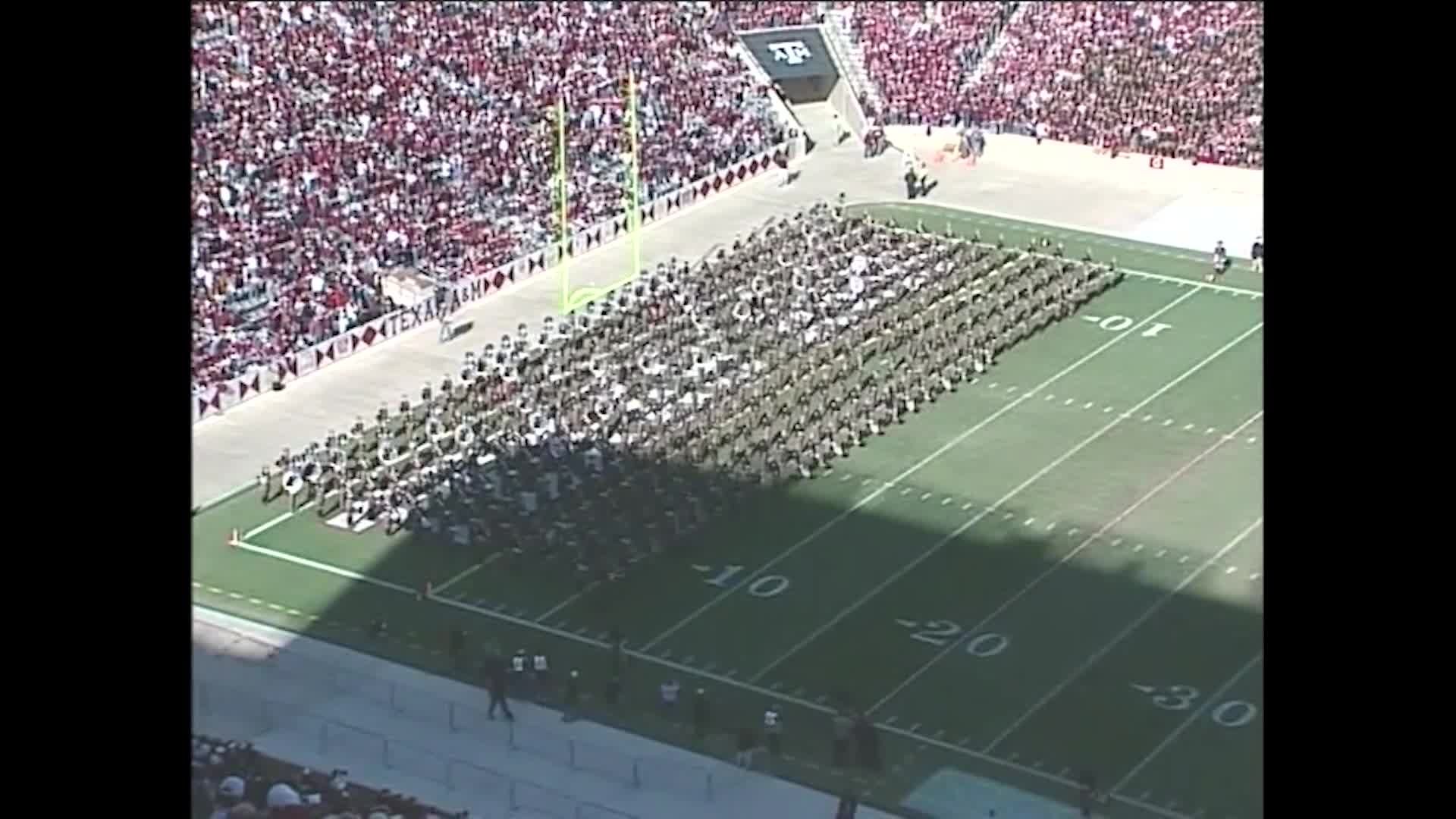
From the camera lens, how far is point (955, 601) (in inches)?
927

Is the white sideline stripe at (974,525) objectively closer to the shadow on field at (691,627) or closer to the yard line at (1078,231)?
the shadow on field at (691,627)

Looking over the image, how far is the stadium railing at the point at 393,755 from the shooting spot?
64.7 ft

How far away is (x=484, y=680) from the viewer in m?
21.8

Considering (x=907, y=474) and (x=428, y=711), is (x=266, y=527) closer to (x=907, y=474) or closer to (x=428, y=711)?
(x=428, y=711)

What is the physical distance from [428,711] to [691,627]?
272cm

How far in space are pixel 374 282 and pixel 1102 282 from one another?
9390 mm

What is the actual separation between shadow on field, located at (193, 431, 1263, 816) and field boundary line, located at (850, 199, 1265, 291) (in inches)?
309

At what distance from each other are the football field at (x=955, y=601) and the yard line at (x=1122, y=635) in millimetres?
33

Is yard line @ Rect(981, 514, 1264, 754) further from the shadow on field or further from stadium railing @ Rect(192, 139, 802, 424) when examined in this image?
stadium railing @ Rect(192, 139, 802, 424)

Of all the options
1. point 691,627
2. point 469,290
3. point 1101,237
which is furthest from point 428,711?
point 1101,237

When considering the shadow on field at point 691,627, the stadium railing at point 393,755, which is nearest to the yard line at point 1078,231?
the shadow on field at point 691,627
